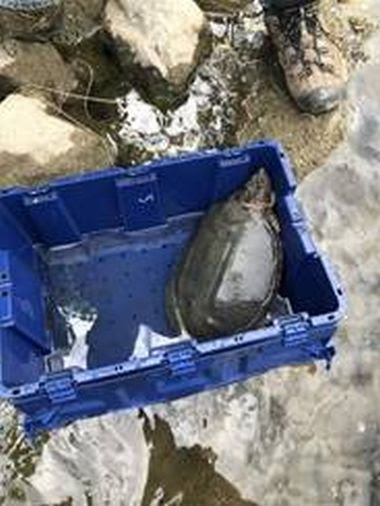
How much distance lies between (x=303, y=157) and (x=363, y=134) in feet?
0.96

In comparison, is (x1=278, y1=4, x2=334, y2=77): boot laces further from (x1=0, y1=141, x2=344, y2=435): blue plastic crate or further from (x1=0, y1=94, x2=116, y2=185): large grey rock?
(x1=0, y1=94, x2=116, y2=185): large grey rock

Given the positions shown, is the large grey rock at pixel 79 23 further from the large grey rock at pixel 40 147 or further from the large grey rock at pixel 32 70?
the large grey rock at pixel 40 147

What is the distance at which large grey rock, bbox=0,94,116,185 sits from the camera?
12.8 ft

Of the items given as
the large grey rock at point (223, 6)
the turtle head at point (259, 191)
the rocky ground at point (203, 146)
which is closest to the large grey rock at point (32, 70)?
the rocky ground at point (203, 146)

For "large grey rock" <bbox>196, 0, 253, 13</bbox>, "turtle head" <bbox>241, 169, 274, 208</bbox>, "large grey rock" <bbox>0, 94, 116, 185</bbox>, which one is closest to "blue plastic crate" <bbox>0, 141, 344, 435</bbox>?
"turtle head" <bbox>241, 169, 274, 208</bbox>

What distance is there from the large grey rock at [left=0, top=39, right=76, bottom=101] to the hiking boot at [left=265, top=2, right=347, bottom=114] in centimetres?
92

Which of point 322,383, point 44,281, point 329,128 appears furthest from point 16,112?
point 322,383

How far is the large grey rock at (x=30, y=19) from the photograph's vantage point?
13.3 ft

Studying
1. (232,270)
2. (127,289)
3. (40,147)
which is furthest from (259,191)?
(40,147)

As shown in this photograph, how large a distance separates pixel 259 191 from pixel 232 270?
0.32 m

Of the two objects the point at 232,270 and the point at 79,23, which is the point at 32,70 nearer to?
the point at 79,23

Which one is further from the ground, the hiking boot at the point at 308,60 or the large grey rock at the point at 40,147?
the large grey rock at the point at 40,147

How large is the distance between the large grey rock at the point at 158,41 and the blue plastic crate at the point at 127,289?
0.70 m

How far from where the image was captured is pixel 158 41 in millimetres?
4113
